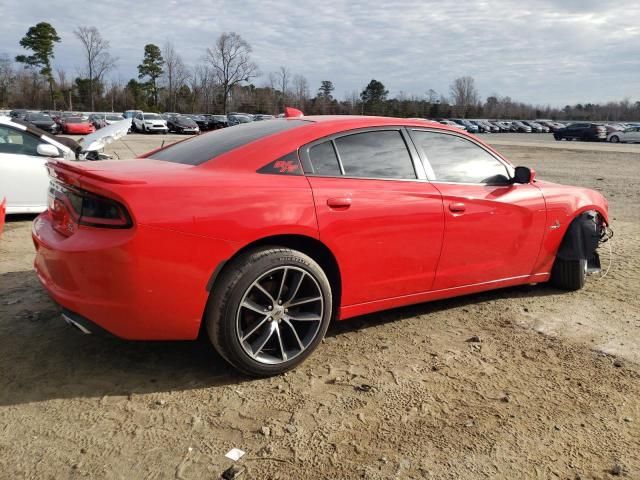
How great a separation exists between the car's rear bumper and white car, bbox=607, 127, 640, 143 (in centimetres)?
4798

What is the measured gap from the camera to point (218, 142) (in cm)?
362

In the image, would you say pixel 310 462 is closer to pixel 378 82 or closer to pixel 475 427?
pixel 475 427

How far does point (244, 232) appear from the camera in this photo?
2.94 meters

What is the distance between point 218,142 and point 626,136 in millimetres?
47517

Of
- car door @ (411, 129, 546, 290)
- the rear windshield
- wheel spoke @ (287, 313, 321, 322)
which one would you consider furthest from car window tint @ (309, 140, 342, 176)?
wheel spoke @ (287, 313, 321, 322)

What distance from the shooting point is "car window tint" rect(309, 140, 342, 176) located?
3.39 metres

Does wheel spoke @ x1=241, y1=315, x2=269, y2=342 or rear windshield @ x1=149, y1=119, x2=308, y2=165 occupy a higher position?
rear windshield @ x1=149, y1=119, x2=308, y2=165

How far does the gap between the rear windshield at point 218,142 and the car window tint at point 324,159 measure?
0.27 metres

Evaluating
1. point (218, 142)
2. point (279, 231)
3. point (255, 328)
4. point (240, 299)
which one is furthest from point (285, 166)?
point (255, 328)

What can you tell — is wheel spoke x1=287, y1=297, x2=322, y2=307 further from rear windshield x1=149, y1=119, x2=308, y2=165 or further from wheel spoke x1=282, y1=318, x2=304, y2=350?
rear windshield x1=149, y1=119, x2=308, y2=165

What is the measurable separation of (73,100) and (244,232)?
86.6 metres

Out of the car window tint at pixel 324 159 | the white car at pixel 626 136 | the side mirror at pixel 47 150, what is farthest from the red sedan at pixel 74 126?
the white car at pixel 626 136

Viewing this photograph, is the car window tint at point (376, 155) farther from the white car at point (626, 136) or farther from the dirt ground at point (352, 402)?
the white car at point (626, 136)

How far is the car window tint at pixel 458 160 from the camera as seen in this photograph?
12.9 ft
